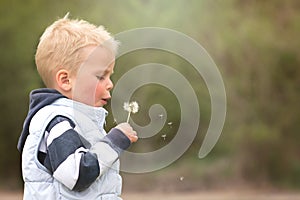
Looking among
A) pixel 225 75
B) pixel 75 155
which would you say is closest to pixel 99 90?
pixel 75 155

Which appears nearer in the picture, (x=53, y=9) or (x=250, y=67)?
(x=53, y=9)

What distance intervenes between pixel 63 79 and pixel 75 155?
0.66 ft

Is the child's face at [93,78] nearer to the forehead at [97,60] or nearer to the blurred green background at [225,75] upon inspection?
the forehead at [97,60]

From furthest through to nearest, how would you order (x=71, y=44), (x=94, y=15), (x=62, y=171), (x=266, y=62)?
(x=266, y=62)
(x=94, y=15)
(x=71, y=44)
(x=62, y=171)

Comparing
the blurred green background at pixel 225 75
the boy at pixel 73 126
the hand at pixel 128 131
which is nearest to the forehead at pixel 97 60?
the boy at pixel 73 126

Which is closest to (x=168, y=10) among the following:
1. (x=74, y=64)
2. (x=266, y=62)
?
(x=266, y=62)

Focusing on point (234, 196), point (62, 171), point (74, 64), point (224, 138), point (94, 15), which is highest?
point (94, 15)

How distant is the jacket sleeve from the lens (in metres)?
1.49

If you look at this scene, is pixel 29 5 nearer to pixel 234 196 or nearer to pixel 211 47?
pixel 211 47

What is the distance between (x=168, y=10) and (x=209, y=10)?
0.42 m

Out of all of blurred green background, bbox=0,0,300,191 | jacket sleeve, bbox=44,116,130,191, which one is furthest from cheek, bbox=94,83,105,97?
blurred green background, bbox=0,0,300,191

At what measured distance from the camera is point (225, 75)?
6465mm

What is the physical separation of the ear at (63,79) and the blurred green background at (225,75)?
14.2 feet

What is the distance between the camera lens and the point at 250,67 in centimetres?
655
